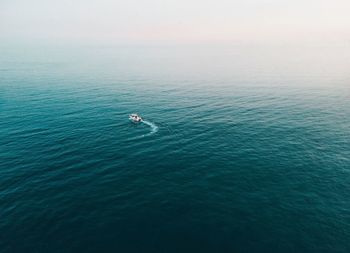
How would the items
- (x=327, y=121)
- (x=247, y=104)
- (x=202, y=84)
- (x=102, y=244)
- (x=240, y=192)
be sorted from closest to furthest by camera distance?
(x=102, y=244) → (x=240, y=192) → (x=327, y=121) → (x=247, y=104) → (x=202, y=84)

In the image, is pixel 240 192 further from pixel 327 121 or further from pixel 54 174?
pixel 327 121

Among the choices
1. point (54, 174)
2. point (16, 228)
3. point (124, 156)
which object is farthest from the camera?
point (124, 156)

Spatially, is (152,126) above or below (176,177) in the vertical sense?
above

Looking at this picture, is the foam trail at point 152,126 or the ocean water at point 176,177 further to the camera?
the foam trail at point 152,126

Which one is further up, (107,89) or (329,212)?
(107,89)

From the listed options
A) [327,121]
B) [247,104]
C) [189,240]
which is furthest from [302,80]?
[189,240]

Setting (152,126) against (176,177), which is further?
(152,126)

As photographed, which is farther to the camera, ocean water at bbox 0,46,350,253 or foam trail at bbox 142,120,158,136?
foam trail at bbox 142,120,158,136

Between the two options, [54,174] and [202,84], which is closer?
[54,174]
